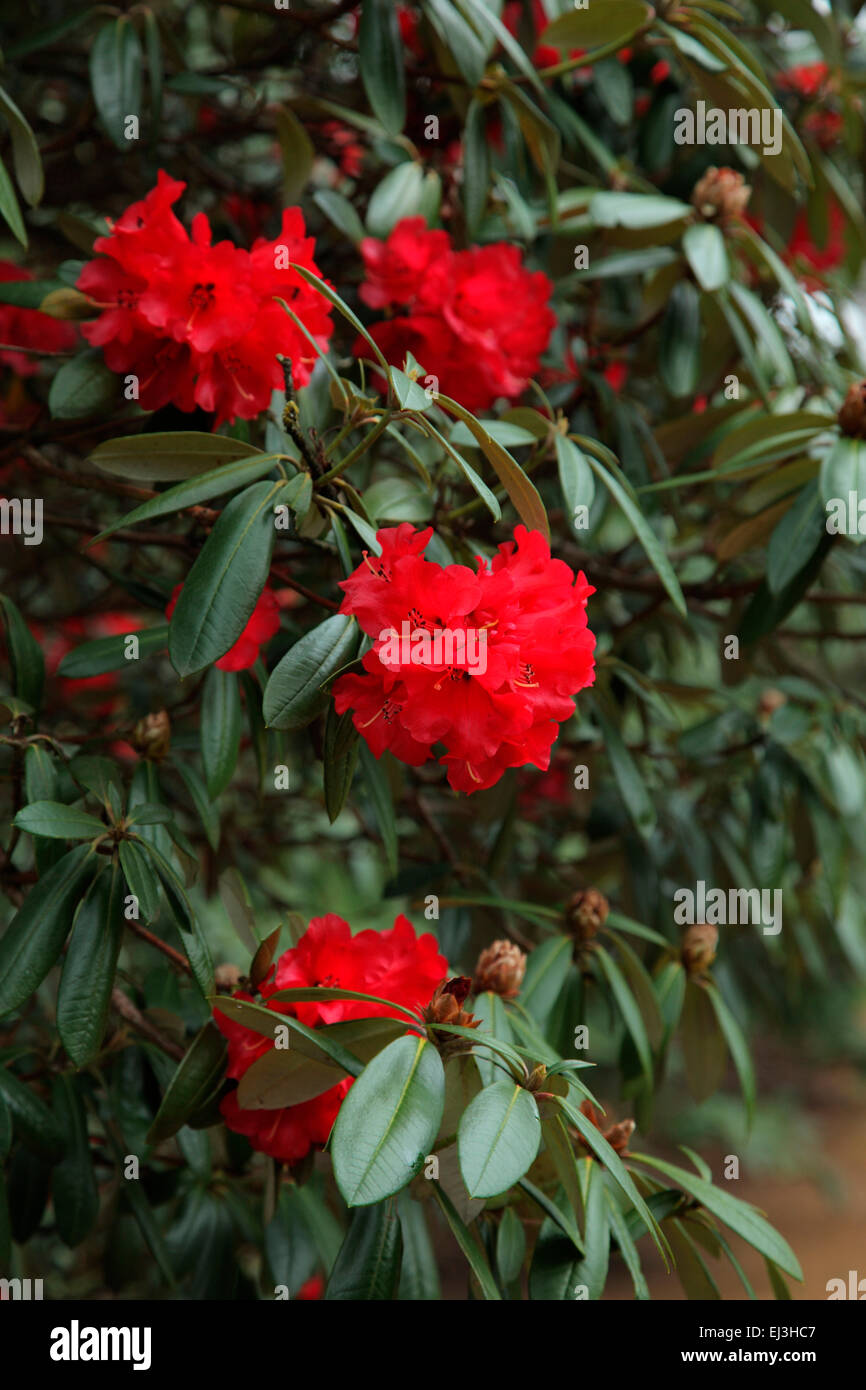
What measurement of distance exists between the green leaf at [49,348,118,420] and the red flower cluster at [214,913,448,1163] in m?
0.53

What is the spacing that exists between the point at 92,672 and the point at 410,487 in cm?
36

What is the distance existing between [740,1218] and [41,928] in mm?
637

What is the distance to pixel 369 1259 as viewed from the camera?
849 millimetres

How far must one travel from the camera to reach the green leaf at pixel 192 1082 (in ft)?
3.02

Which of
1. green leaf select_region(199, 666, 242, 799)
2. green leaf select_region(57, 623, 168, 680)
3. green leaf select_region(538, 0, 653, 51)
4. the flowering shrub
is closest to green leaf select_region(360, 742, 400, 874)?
the flowering shrub

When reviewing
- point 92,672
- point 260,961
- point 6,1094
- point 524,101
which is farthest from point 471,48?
point 6,1094

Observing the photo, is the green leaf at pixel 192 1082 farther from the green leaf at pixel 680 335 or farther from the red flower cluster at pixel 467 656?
the green leaf at pixel 680 335

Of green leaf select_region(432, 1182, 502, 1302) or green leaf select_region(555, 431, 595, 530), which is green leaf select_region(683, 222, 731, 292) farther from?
green leaf select_region(432, 1182, 502, 1302)

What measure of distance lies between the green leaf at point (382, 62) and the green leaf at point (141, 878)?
0.85m

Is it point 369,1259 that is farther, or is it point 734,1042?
point 734,1042

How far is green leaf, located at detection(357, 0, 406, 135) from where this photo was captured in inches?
48.5

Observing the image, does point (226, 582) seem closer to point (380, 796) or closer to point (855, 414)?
point (380, 796)

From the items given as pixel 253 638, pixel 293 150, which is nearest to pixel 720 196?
pixel 293 150
